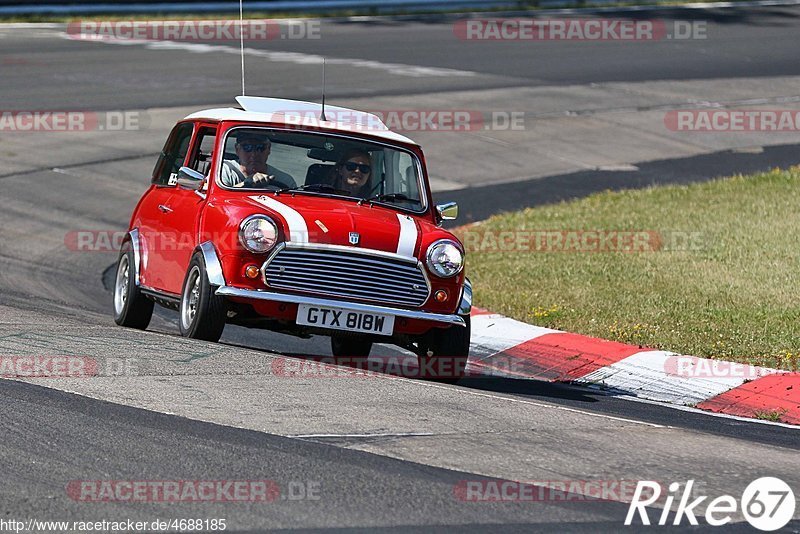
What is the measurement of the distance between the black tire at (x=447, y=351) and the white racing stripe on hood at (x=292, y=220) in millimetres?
1161

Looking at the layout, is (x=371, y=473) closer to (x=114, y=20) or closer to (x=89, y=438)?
(x=89, y=438)

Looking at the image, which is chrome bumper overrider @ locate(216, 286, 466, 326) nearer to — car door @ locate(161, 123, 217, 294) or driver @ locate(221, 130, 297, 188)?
car door @ locate(161, 123, 217, 294)

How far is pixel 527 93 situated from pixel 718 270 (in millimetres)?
11556

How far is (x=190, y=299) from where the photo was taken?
30.1ft

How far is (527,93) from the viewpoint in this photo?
78.8 feet

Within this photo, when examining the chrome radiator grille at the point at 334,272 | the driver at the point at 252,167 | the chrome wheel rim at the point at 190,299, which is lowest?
the chrome wheel rim at the point at 190,299

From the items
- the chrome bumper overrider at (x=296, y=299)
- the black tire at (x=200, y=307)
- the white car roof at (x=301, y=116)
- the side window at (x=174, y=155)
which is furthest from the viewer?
the side window at (x=174, y=155)

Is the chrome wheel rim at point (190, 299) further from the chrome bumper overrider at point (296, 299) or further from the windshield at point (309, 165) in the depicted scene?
the windshield at point (309, 165)

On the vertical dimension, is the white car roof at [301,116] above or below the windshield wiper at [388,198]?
above

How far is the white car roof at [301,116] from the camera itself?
9.73 metres

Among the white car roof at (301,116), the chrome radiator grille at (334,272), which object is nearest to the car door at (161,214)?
the white car roof at (301,116)

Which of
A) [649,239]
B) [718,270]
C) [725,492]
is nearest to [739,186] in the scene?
[649,239]

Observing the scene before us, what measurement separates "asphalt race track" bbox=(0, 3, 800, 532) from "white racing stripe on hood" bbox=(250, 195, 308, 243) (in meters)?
0.78

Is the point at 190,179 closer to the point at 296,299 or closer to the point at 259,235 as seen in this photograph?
the point at 259,235
